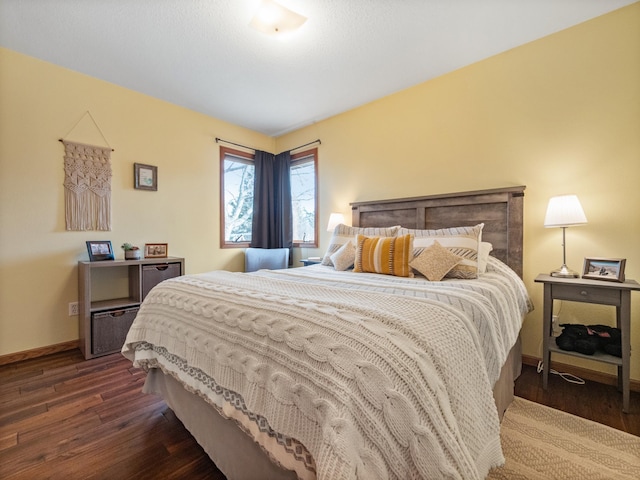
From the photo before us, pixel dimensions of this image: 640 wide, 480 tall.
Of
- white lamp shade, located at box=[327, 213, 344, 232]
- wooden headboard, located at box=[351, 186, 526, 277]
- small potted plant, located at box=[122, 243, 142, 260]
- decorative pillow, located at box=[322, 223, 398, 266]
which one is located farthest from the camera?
white lamp shade, located at box=[327, 213, 344, 232]

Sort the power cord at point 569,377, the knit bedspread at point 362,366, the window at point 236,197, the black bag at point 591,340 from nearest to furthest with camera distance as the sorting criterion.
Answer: the knit bedspread at point 362,366 → the black bag at point 591,340 → the power cord at point 569,377 → the window at point 236,197

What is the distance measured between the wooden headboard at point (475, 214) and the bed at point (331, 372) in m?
0.82

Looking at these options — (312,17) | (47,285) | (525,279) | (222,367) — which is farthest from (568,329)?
(47,285)

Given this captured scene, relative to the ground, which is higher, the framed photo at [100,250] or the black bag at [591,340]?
the framed photo at [100,250]

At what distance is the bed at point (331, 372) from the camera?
0.65 m

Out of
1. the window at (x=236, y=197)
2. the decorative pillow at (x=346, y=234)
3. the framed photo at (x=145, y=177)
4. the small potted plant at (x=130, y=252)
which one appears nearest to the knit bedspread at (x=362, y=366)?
the decorative pillow at (x=346, y=234)

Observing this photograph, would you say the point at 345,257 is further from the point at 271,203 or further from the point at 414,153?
the point at 271,203

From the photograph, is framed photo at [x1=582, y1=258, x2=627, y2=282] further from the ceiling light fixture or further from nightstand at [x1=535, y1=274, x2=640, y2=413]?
the ceiling light fixture

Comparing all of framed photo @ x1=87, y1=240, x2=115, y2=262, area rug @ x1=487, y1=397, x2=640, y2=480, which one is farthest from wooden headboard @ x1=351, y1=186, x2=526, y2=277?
framed photo @ x1=87, y1=240, x2=115, y2=262

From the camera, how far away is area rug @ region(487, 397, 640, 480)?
1211 mm

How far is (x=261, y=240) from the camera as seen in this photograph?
156 inches

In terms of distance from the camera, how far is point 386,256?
1.98 meters

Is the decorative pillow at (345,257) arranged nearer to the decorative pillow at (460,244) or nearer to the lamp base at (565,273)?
the decorative pillow at (460,244)

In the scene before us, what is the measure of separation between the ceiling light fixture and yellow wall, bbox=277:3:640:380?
1.42m
